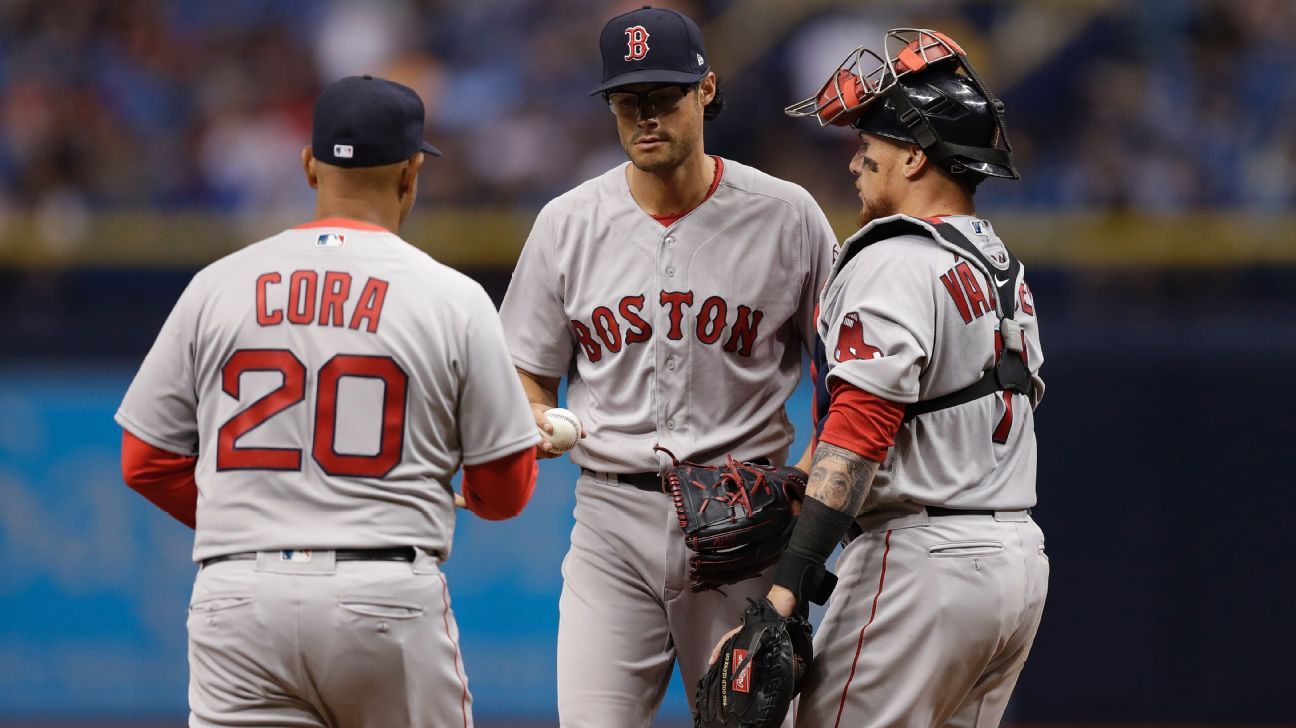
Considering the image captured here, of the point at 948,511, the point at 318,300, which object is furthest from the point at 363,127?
the point at 948,511

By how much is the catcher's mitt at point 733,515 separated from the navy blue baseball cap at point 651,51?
990mm

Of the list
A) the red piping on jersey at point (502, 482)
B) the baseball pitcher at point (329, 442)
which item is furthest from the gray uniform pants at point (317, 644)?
the red piping on jersey at point (502, 482)

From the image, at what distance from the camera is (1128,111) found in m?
9.18

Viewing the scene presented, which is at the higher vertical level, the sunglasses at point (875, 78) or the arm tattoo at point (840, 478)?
the sunglasses at point (875, 78)

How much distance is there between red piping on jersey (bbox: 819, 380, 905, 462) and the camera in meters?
3.43

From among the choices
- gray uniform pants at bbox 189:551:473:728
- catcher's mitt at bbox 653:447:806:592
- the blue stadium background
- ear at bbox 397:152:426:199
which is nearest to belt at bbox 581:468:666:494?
catcher's mitt at bbox 653:447:806:592

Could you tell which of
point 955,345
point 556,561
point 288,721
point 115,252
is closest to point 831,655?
point 955,345

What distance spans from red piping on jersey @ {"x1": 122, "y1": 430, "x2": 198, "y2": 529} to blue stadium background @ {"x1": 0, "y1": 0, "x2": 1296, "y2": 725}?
12.9 ft

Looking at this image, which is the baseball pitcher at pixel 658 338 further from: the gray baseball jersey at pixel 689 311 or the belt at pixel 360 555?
the belt at pixel 360 555

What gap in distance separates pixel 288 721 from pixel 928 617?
54.2 inches

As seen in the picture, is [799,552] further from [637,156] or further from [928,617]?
[637,156]

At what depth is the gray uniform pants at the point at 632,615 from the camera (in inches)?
163

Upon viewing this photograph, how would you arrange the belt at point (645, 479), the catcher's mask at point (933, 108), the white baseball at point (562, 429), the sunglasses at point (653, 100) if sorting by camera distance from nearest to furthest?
the catcher's mask at point (933, 108) → the white baseball at point (562, 429) → the sunglasses at point (653, 100) → the belt at point (645, 479)

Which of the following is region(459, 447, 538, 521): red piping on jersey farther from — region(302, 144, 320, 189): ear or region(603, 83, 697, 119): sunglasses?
region(603, 83, 697, 119): sunglasses
